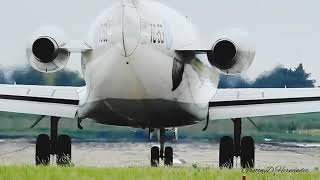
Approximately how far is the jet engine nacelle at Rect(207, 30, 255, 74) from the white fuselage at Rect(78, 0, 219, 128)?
79 centimetres

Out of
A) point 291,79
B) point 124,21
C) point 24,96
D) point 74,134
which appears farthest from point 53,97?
point 291,79

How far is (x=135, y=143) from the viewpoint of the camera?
41000 mm

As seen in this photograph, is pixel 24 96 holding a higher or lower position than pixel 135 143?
higher

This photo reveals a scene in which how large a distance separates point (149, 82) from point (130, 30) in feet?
5.56

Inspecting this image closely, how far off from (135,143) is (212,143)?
13.4ft

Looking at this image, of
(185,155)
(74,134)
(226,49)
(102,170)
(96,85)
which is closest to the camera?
(102,170)

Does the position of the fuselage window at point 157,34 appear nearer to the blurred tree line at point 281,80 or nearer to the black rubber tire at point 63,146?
the black rubber tire at point 63,146

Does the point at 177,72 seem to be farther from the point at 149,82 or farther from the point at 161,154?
the point at 161,154

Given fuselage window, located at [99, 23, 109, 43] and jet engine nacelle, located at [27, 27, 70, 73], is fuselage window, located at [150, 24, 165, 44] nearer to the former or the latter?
fuselage window, located at [99, 23, 109, 43]

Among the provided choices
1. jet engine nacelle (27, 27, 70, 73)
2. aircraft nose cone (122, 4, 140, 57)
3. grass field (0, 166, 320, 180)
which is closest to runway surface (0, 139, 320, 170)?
jet engine nacelle (27, 27, 70, 73)

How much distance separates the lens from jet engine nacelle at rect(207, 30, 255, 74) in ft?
81.6

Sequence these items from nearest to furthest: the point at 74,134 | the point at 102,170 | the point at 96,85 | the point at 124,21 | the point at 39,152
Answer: the point at 102,170
the point at 124,21
the point at 96,85
the point at 39,152
the point at 74,134

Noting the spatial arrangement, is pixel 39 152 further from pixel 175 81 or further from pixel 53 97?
pixel 175 81

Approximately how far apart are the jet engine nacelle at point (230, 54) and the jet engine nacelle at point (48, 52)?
398 centimetres
